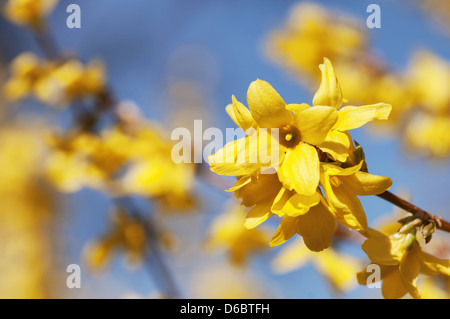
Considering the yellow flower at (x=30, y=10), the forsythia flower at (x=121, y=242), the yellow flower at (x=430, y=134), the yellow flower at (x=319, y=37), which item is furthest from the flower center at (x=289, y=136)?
the yellow flower at (x=319, y=37)

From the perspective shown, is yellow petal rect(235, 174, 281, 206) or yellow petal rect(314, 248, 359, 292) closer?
yellow petal rect(235, 174, 281, 206)

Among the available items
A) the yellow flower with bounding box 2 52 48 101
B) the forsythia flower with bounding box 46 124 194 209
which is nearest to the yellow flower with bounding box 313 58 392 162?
the forsythia flower with bounding box 46 124 194 209

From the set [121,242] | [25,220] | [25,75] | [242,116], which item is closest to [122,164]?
[121,242]

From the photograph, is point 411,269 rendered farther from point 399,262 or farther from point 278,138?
point 278,138

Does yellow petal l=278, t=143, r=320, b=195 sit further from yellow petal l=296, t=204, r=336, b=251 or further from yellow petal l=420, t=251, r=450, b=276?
yellow petal l=420, t=251, r=450, b=276

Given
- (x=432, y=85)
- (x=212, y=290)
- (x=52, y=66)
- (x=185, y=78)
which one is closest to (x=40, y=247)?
(x=212, y=290)

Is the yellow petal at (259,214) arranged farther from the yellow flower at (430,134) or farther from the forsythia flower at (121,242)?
the yellow flower at (430,134)
